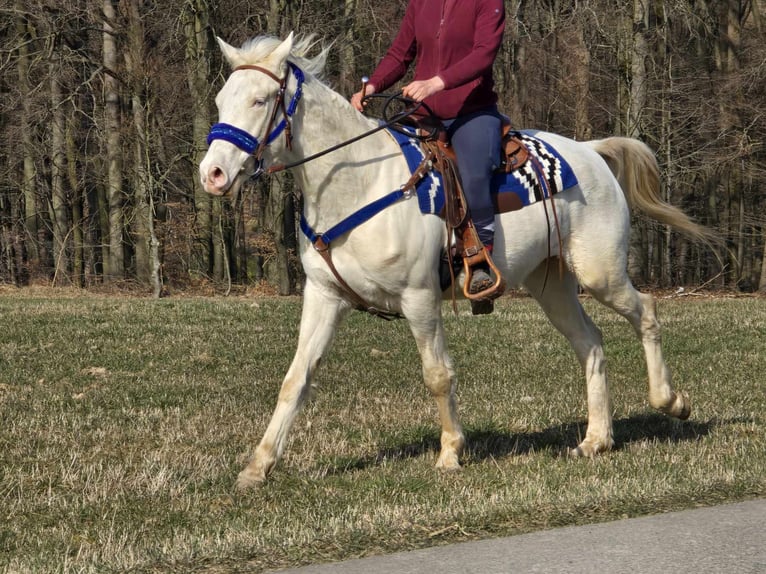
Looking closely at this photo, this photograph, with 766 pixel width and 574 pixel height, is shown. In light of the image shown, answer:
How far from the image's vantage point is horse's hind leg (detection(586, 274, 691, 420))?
7.82 metres

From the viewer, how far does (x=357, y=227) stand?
6.36 m

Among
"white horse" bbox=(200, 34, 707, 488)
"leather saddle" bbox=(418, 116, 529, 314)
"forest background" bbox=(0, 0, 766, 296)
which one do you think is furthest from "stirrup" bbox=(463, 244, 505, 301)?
"forest background" bbox=(0, 0, 766, 296)

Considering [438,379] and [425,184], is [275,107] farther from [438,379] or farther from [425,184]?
[438,379]

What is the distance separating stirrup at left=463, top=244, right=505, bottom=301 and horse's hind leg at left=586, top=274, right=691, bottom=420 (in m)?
1.19

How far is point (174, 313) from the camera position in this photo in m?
17.8

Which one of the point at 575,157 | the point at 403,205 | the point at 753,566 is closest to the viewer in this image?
the point at 753,566

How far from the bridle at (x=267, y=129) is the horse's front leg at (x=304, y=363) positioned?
3.17 feet

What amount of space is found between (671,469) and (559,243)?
173 cm

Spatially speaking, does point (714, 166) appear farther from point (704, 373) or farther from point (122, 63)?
point (704, 373)

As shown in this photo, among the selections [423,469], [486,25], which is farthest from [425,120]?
[423,469]

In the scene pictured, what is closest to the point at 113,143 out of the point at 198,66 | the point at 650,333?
the point at 198,66

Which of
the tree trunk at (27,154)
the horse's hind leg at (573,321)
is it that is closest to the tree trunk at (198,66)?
the tree trunk at (27,154)

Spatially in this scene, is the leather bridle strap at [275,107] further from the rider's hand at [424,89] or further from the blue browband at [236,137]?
the rider's hand at [424,89]

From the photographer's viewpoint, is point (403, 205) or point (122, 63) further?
point (122, 63)
